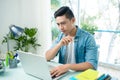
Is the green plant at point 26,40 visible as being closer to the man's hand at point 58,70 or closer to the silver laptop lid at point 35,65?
the silver laptop lid at point 35,65

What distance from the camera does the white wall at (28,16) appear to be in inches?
157

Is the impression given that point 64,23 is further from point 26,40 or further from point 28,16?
point 28,16

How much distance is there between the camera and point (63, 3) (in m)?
3.98

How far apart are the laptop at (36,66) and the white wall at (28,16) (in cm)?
263

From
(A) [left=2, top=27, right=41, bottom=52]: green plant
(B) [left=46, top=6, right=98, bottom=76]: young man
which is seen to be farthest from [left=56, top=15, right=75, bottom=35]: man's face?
(A) [left=2, top=27, right=41, bottom=52]: green plant

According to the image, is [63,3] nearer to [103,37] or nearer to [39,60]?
[103,37]

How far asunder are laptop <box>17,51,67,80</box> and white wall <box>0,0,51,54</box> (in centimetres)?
263

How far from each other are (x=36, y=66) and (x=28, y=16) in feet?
9.40

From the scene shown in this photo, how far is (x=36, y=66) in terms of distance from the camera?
1390 mm

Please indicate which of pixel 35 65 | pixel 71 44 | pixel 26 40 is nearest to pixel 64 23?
pixel 71 44

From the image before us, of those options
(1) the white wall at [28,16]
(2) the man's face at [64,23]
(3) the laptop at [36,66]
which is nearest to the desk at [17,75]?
(3) the laptop at [36,66]

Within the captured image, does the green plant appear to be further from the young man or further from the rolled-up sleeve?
the rolled-up sleeve

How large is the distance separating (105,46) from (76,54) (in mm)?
1801

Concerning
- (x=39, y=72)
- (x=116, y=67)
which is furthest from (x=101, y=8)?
(x=39, y=72)
